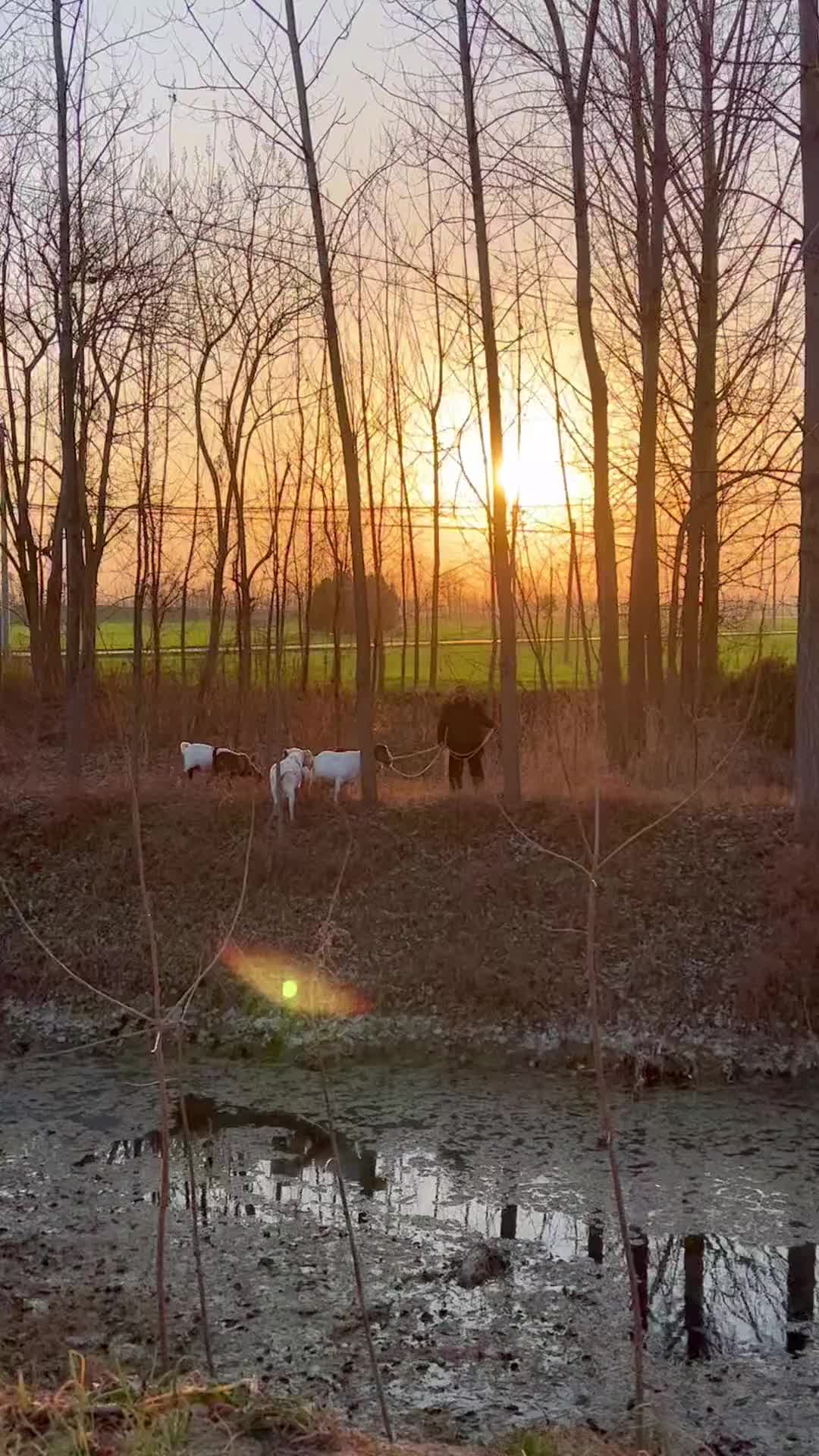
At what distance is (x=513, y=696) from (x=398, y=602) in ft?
111

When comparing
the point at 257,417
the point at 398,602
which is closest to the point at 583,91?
the point at 257,417

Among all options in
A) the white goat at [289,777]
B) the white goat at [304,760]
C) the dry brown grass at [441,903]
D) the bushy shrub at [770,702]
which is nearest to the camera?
the dry brown grass at [441,903]

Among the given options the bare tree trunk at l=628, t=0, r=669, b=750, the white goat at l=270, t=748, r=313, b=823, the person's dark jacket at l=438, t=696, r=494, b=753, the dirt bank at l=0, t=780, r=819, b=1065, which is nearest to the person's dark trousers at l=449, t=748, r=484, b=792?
the person's dark jacket at l=438, t=696, r=494, b=753

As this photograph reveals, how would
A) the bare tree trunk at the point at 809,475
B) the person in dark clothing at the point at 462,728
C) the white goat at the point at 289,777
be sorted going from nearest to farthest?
the bare tree trunk at the point at 809,475 < the white goat at the point at 289,777 < the person in dark clothing at the point at 462,728

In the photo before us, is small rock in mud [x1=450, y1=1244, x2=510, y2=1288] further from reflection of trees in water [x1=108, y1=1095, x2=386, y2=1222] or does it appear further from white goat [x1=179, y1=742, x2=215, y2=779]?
white goat [x1=179, y1=742, x2=215, y2=779]

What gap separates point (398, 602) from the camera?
49438mm

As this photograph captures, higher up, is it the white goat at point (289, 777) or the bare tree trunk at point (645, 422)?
the bare tree trunk at point (645, 422)

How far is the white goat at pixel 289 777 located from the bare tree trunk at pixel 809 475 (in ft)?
18.3

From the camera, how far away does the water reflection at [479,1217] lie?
24.3 ft

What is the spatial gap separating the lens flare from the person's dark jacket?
11.6ft

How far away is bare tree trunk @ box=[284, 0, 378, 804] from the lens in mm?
14859

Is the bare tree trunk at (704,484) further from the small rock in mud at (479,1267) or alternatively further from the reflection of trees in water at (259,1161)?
the small rock in mud at (479,1267)

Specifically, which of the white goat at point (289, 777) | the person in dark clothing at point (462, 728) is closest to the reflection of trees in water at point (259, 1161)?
the white goat at point (289, 777)

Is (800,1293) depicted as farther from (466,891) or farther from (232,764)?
(232,764)
